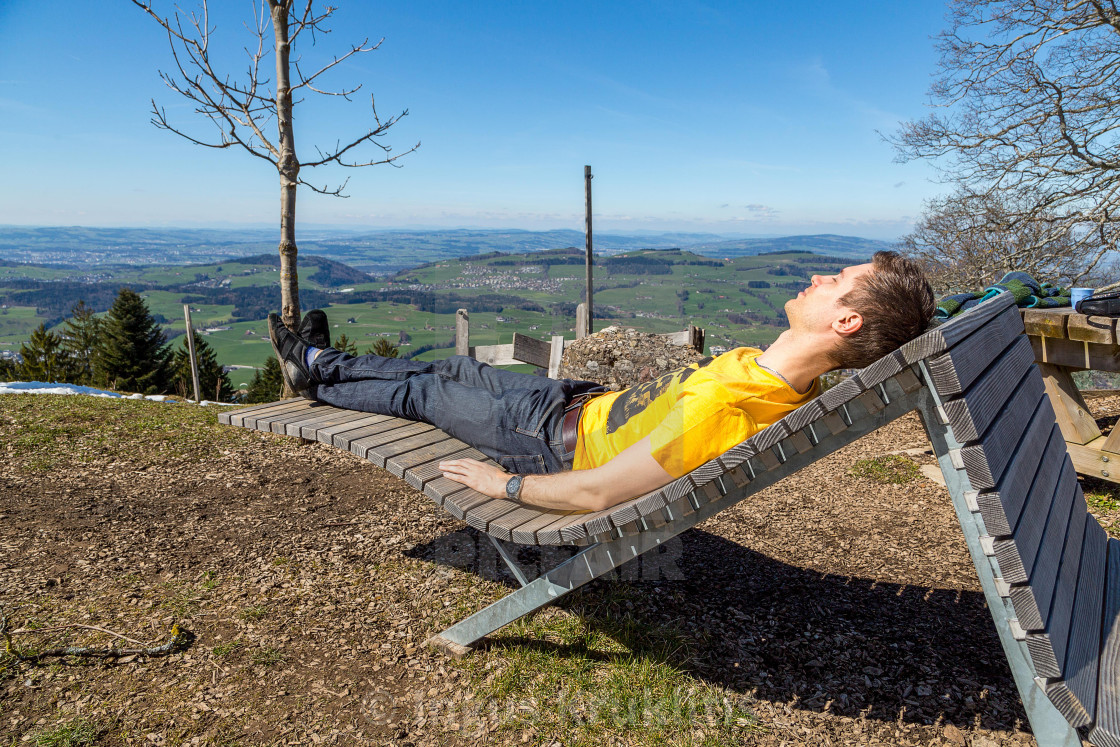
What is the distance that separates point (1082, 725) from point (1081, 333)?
2903mm

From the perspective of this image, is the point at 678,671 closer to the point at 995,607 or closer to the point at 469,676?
the point at 469,676

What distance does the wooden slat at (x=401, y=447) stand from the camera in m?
2.44

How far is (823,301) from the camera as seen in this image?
1986 mm

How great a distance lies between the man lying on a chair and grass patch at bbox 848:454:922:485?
288cm

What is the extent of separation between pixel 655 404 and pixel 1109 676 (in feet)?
4.57

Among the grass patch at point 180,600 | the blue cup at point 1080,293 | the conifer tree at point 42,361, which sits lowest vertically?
the conifer tree at point 42,361

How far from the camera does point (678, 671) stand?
95.3 inches

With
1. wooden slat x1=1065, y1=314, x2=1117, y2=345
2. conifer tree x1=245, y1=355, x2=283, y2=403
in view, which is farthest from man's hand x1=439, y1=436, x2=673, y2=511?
conifer tree x1=245, y1=355, x2=283, y2=403

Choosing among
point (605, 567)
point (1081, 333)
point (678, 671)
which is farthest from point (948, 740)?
point (1081, 333)

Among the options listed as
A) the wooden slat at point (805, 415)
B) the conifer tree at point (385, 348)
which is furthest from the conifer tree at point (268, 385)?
the wooden slat at point (805, 415)

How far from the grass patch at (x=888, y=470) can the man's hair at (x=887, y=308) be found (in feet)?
10.2

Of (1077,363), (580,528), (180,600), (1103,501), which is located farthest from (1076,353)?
(180,600)

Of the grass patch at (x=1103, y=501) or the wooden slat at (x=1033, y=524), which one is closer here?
the wooden slat at (x=1033, y=524)

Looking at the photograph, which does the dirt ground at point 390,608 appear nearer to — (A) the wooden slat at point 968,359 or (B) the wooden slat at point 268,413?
(B) the wooden slat at point 268,413
